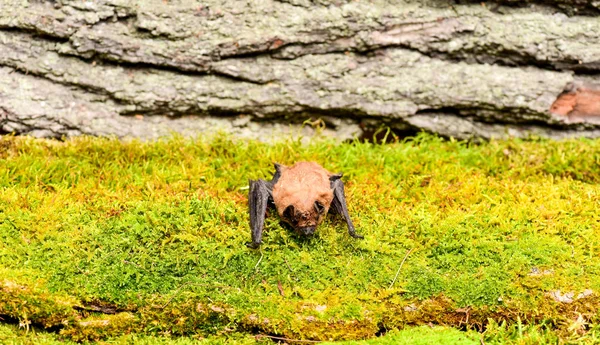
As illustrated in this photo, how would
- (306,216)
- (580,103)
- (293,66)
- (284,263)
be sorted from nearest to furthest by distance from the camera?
(306,216) → (284,263) → (293,66) → (580,103)

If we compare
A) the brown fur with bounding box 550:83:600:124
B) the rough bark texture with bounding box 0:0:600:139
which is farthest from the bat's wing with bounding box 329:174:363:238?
the brown fur with bounding box 550:83:600:124

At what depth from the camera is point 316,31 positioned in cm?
696

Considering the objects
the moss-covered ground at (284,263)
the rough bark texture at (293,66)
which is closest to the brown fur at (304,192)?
the moss-covered ground at (284,263)

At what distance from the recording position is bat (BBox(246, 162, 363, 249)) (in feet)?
17.0

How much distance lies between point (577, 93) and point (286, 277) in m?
4.52

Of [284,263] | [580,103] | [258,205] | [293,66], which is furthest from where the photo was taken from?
[580,103]

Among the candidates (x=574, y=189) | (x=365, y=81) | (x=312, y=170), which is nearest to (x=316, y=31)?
(x=365, y=81)

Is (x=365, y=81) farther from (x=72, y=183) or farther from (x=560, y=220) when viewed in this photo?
(x=72, y=183)

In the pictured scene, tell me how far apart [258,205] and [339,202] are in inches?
28.9

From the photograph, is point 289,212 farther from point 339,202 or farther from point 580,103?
point 580,103

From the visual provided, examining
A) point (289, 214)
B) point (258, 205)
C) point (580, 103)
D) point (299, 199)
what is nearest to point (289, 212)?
point (289, 214)

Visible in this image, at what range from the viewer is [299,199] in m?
5.17

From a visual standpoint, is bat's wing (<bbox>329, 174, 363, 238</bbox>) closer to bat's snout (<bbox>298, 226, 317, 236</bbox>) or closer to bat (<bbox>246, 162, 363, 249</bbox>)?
bat (<bbox>246, 162, 363, 249</bbox>)

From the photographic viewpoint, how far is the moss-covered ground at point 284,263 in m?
4.93
